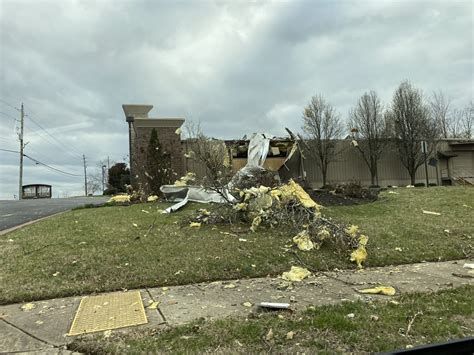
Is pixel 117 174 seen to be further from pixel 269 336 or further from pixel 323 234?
pixel 269 336

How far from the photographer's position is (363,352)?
3.18 m

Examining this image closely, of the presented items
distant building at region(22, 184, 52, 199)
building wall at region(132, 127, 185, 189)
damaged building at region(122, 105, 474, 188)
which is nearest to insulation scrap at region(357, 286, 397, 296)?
damaged building at region(122, 105, 474, 188)

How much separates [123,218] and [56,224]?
1497mm

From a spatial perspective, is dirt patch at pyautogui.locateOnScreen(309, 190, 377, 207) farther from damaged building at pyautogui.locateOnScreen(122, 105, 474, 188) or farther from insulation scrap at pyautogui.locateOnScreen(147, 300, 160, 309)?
insulation scrap at pyautogui.locateOnScreen(147, 300, 160, 309)

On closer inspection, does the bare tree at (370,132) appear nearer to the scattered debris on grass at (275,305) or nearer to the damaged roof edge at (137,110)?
the damaged roof edge at (137,110)

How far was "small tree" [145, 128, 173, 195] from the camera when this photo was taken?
1740cm

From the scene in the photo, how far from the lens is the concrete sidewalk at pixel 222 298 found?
12.0ft

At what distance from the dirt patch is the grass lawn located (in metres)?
1.97

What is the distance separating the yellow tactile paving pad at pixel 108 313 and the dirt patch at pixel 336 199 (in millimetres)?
8058

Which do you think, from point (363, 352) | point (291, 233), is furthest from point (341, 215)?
point (363, 352)

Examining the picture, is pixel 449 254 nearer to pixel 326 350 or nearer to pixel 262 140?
pixel 326 350

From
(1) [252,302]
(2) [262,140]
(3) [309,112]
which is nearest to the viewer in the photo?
(1) [252,302]

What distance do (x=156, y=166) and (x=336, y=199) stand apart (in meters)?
8.71

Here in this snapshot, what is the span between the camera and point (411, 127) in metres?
27.4
